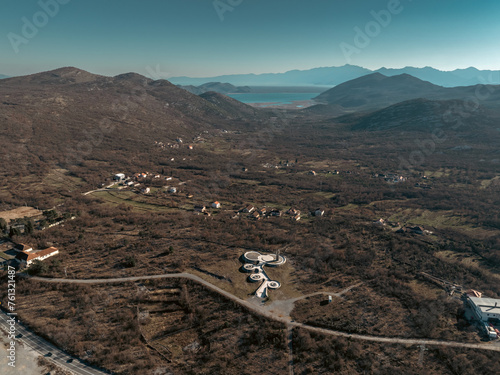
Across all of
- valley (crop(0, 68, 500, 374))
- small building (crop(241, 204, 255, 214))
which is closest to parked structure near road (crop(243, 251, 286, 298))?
valley (crop(0, 68, 500, 374))

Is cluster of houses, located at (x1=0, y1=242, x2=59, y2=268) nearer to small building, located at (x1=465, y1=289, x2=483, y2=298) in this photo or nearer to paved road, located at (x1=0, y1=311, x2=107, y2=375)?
paved road, located at (x1=0, y1=311, x2=107, y2=375)

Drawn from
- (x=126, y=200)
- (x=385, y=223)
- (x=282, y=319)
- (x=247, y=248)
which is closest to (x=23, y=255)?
(x=126, y=200)

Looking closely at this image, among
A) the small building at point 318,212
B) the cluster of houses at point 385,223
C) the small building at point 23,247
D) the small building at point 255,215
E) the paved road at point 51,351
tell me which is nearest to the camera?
the paved road at point 51,351

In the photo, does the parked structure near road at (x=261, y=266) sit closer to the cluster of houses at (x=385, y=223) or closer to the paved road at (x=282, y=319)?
the paved road at (x=282, y=319)

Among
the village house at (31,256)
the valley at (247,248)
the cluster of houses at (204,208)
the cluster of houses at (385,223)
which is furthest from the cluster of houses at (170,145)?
the cluster of houses at (385,223)

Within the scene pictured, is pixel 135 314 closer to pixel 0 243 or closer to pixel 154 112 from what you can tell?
pixel 0 243

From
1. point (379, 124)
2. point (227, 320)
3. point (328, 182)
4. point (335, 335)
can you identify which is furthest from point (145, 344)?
point (379, 124)

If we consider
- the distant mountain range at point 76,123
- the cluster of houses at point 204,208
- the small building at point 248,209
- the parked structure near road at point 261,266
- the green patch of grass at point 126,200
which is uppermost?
the distant mountain range at point 76,123
